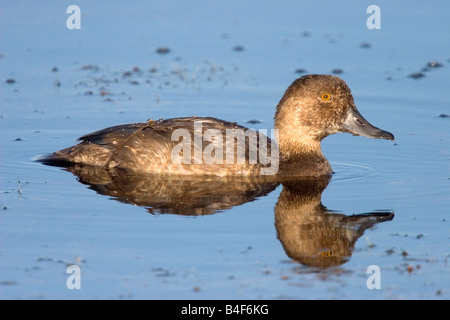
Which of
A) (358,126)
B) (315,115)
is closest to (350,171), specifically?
(358,126)

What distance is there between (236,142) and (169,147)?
82 centimetres

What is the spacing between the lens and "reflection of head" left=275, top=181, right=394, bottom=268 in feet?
26.3

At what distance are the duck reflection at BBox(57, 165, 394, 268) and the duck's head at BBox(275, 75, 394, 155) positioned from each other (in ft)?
2.10

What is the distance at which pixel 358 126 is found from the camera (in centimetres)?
1088

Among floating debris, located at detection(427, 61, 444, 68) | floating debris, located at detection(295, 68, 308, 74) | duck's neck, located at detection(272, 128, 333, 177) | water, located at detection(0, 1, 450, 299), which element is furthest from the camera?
floating debris, located at detection(427, 61, 444, 68)

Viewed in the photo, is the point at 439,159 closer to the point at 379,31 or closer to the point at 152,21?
the point at 379,31

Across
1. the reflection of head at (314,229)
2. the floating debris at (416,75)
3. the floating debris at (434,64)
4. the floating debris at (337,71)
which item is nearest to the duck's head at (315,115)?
the reflection of head at (314,229)

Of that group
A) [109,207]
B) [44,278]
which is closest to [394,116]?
[109,207]

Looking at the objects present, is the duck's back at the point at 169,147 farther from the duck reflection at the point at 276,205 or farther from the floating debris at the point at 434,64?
the floating debris at the point at 434,64

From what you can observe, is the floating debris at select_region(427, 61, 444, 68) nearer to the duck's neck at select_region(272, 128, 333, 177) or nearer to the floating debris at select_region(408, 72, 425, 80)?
the floating debris at select_region(408, 72, 425, 80)

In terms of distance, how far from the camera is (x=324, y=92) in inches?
424

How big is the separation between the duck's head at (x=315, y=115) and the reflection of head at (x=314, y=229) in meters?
1.07

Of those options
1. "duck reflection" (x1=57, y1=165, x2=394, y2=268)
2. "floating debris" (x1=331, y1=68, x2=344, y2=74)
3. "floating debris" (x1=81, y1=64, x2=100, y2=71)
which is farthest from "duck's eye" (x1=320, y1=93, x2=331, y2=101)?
"floating debris" (x1=81, y1=64, x2=100, y2=71)
